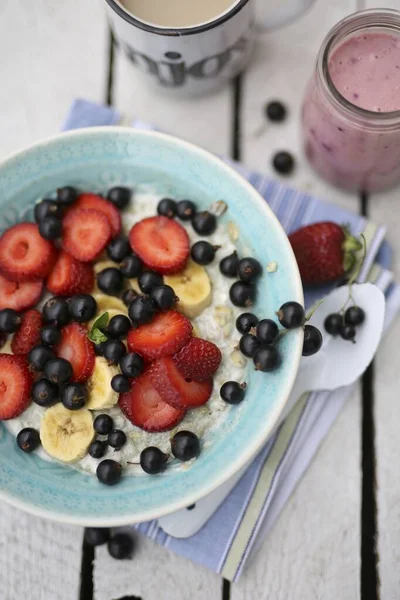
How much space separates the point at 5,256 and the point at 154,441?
349 mm

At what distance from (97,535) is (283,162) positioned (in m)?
0.69

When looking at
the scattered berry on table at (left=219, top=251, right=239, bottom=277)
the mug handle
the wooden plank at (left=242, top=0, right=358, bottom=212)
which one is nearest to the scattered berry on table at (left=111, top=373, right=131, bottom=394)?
the scattered berry on table at (left=219, top=251, right=239, bottom=277)

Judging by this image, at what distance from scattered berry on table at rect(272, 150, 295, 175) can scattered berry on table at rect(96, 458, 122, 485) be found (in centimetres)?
58

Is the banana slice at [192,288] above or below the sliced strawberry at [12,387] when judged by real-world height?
above

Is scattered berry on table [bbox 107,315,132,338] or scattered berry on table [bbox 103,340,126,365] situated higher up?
scattered berry on table [bbox 107,315,132,338]

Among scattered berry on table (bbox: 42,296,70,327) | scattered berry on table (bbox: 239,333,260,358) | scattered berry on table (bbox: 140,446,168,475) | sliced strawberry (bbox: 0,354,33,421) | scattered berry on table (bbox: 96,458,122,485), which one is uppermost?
scattered berry on table (bbox: 239,333,260,358)

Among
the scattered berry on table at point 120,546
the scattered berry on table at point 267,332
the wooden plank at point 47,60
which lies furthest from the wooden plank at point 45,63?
the scattered berry on table at point 120,546

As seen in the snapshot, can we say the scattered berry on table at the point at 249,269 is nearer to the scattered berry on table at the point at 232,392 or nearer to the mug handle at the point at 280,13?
the scattered berry on table at the point at 232,392

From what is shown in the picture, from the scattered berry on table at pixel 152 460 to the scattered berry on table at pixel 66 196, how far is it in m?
0.38

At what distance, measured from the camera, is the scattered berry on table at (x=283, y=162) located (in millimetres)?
1202

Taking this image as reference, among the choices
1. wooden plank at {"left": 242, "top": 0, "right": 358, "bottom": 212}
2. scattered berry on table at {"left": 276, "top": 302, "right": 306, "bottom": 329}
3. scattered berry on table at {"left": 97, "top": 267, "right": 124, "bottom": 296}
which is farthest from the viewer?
wooden plank at {"left": 242, "top": 0, "right": 358, "bottom": 212}

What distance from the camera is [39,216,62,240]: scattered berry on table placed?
3.32ft

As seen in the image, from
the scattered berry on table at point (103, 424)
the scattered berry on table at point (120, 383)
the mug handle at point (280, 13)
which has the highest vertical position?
the mug handle at point (280, 13)

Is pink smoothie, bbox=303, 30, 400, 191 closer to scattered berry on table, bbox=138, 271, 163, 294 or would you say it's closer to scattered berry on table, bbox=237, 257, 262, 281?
scattered berry on table, bbox=237, 257, 262, 281
